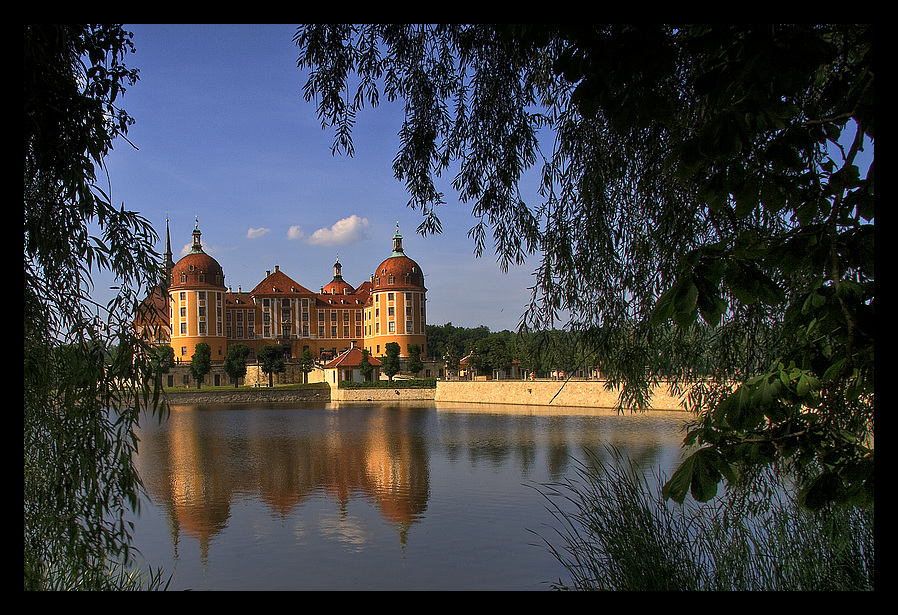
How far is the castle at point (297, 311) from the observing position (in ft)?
158

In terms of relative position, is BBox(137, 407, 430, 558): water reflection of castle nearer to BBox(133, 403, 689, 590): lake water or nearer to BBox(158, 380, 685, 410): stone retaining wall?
BBox(133, 403, 689, 590): lake water

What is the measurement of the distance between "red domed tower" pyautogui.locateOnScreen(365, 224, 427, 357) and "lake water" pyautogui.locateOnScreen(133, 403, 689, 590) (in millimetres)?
28526

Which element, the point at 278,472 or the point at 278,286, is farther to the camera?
the point at 278,286

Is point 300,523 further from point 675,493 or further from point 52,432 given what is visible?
point 675,493

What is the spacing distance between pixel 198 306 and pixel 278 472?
37.3m

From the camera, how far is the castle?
4822cm

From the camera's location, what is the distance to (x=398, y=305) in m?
50.6

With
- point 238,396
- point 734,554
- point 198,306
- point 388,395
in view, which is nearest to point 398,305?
point 388,395

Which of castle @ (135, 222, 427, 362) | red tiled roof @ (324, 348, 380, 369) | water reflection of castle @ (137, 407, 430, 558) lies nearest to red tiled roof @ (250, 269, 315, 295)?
castle @ (135, 222, 427, 362)

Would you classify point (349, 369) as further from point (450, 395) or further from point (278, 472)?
point (278, 472)

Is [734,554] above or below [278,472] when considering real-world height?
above

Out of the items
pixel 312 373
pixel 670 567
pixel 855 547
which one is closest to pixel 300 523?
pixel 670 567

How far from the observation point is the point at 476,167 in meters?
3.58
